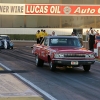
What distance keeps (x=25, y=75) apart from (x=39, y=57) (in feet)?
10.2

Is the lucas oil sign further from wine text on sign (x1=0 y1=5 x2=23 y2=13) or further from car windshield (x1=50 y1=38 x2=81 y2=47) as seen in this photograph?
car windshield (x1=50 y1=38 x2=81 y2=47)

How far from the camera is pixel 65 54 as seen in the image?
49.9 feet

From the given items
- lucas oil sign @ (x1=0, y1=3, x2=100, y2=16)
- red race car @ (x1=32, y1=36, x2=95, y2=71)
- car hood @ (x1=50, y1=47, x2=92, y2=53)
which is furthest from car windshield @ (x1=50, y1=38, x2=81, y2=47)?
lucas oil sign @ (x1=0, y1=3, x2=100, y2=16)

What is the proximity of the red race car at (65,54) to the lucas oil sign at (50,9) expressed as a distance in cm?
3618

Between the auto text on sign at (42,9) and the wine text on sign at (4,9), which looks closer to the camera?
the wine text on sign at (4,9)

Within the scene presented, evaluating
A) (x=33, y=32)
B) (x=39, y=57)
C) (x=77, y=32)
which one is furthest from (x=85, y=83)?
(x=33, y=32)

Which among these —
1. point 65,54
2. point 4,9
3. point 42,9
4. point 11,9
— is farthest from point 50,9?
point 65,54

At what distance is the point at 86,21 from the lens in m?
53.7

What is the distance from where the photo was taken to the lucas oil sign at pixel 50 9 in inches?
2072

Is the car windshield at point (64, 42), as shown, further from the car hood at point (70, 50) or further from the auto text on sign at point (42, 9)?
the auto text on sign at point (42, 9)

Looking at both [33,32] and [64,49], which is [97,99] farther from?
[33,32]

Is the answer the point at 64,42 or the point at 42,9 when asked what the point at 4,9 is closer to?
the point at 42,9

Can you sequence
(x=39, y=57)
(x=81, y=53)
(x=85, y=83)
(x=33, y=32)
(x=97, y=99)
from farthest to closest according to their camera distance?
1. (x=33, y=32)
2. (x=39, y=57)
3. (x=81, y=53)
4. (x=85, y=83)
5. (x=97, y=99)

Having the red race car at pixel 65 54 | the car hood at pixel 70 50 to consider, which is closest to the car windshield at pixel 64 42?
the red race car at pixel 65 54
